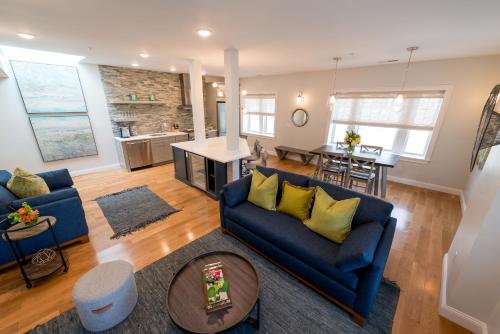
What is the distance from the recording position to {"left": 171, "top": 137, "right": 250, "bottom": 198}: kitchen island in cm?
340

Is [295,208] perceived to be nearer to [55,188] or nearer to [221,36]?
[221,36]

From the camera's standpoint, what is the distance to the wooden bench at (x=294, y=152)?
5713mm

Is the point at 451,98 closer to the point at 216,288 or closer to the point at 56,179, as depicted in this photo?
the point at 216,288

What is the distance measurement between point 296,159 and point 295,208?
4069 mm

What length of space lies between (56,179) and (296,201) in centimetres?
371

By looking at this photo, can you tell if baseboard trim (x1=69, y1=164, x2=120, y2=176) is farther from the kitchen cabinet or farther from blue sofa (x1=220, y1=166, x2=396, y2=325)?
blue sofa (x1=220, y1=166, x2=396, y2=325)

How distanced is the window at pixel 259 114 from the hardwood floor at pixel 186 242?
3818mm

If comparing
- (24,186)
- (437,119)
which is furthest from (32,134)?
(437,119)

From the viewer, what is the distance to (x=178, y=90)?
6062mm

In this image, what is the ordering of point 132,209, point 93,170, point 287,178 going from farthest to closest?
point 93,170
point 132,209
point 287,178

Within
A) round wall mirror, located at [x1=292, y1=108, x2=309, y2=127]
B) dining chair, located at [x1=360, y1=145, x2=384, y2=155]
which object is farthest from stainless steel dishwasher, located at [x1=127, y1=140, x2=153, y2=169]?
dining chair, located at [x1=360, y1=145, x2=384, y2=155]

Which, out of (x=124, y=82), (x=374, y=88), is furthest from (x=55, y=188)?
(x=374, y=88)

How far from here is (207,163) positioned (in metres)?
3.63

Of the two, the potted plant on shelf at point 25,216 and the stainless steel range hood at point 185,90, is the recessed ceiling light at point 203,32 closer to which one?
the potted plant on shelf at point 25,216
